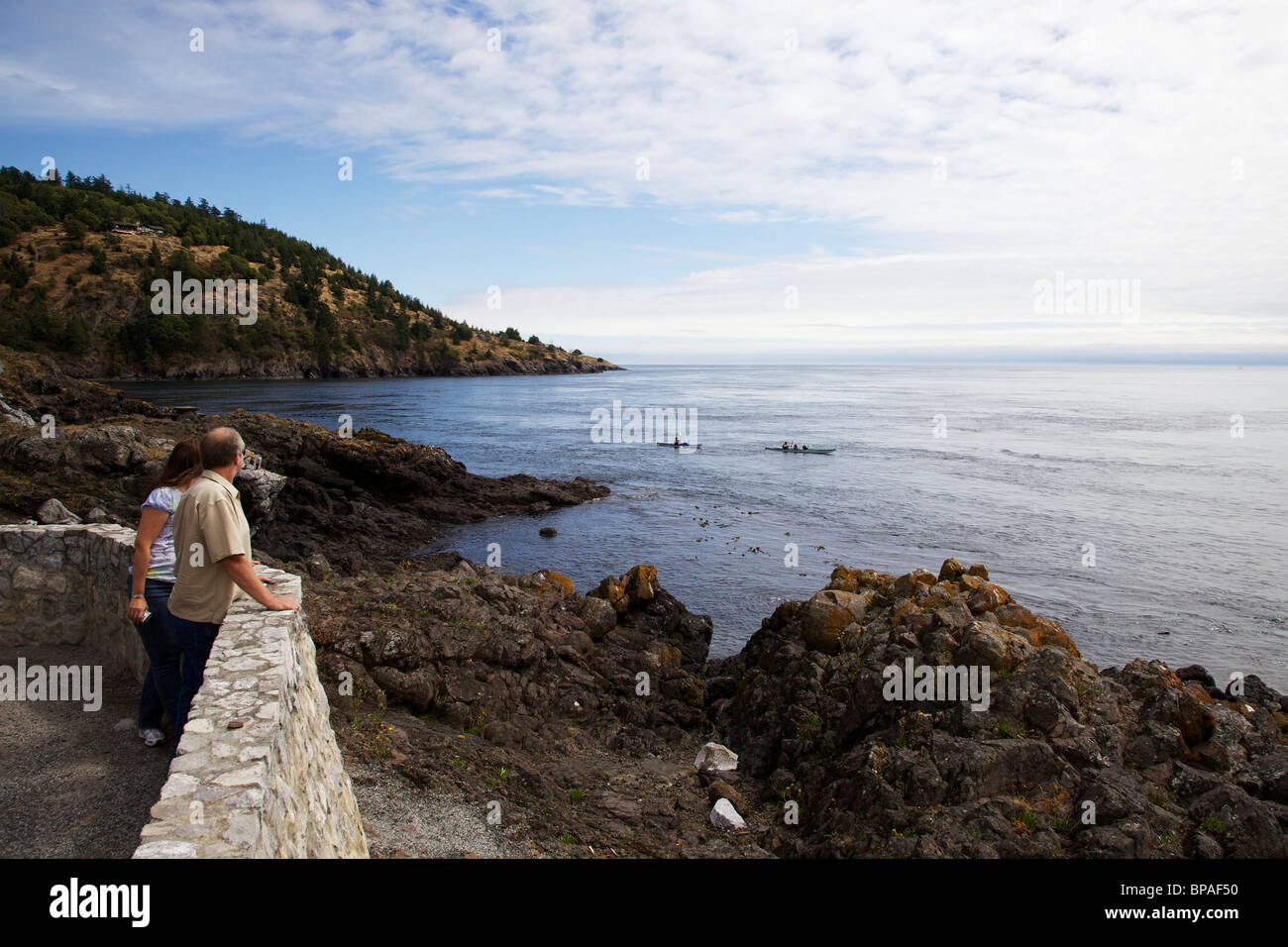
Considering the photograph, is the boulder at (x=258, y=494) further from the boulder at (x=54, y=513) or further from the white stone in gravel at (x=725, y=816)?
the white stone in gravel at (x=725, y=816)

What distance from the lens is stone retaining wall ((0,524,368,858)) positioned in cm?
388

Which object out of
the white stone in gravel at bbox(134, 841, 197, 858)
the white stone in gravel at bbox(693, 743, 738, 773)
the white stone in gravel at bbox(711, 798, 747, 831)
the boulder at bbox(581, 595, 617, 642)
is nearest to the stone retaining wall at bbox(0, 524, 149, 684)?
the white stone in gravel at bbox(134, 841, 197, 858)

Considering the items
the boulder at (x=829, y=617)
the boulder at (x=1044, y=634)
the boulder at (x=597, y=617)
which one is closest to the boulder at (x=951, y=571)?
the boulder at (x=829, y=617)

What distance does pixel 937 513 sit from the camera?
3269 centimetres

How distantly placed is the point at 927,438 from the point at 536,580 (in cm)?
4874

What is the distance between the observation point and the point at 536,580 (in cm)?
1634

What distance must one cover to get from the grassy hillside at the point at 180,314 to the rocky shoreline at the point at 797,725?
90.1m

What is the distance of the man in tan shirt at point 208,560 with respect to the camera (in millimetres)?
5203

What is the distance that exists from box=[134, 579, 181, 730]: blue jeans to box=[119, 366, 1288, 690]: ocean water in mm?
13521

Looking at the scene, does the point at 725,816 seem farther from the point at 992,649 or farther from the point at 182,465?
the point at 182,465

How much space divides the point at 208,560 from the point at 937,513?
31730 mm

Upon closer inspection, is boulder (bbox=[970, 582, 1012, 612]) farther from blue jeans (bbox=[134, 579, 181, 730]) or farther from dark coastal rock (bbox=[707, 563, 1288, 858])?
blue jeans (bbox=[134, 579, 181, 730])
